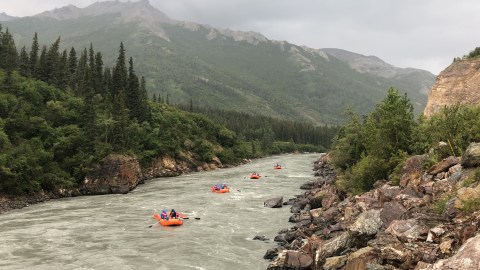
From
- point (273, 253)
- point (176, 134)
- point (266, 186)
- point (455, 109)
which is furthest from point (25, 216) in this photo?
point (176, 134)

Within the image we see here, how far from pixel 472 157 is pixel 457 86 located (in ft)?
128

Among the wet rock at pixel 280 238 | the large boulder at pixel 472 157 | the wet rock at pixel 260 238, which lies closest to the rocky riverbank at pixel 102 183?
the wet rock at pixel 260 238

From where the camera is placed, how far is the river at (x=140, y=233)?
91.1 feet

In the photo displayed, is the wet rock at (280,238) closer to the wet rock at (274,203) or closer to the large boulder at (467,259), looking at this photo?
the wet rock at (274,203)

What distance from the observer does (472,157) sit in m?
22.8

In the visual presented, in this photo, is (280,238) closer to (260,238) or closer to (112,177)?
(260,238)

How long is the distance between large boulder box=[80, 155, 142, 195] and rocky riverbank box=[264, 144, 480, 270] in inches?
1545

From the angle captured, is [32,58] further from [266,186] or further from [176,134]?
[266,186]

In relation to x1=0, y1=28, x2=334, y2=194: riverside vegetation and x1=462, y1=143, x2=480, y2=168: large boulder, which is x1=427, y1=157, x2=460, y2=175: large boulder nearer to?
x1=462, y1=143, x2=480, y2=168: large boulder

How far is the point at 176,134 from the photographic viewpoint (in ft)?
343

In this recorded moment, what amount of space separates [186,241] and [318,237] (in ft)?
37.0

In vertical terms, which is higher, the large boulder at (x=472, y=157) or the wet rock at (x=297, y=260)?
the large boulder at (x=472, y=157)

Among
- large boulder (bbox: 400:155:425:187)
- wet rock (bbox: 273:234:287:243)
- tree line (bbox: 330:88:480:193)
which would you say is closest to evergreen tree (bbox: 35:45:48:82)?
tree line (bbox: 330:88:480:193)

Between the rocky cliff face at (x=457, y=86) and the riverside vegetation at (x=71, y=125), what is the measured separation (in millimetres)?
51773
